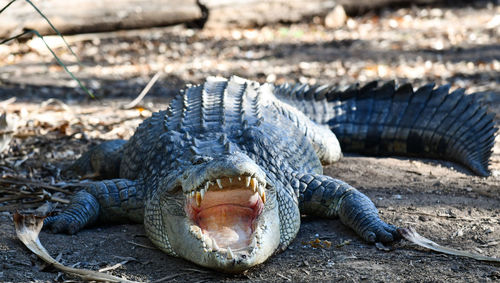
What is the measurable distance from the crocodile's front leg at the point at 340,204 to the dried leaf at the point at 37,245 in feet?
4.25

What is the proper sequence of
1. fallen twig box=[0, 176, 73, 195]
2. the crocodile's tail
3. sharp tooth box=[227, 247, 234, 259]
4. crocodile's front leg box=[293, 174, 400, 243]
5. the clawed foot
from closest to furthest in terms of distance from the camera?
sharp tooth box=[227, 247, 234, 259] < crocodile's front leg box=[293, 174, 400, 243] < the clawed foot < fallen twig box=[0, 176, 73, 195] < the crocodile's tail

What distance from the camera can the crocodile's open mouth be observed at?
278cm

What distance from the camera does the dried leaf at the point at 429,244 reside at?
9.45ft

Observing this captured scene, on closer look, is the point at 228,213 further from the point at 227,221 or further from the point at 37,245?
the point at 37,245

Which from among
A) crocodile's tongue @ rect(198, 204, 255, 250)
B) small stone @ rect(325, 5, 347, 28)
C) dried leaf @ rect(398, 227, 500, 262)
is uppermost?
small stone @ rect(325, 5, 347, 28)

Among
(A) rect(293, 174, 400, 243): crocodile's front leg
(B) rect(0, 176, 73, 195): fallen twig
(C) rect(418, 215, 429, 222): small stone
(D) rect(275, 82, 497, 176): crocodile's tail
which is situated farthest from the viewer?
(D) rect(275, 82, 497, 176): crocodile's tail

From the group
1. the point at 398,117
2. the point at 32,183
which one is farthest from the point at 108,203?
the point at 398,117

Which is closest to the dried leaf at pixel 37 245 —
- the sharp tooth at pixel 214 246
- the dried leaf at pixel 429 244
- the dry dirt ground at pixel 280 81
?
the dry dirt ground at pixel 280 81

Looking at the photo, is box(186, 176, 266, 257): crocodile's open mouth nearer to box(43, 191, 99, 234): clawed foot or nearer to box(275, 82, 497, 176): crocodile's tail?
box(43, 191, 99, 234): clawed foot

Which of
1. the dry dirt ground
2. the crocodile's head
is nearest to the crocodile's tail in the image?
the dry dirt ground

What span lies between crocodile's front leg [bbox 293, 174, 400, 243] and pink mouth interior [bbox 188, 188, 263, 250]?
69 centimetres

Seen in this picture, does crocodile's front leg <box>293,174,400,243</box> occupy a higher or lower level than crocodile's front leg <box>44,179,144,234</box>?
higher

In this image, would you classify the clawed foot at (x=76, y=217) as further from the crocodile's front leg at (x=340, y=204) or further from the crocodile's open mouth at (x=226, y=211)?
the crocodile's front leg at (x=340, y=204)

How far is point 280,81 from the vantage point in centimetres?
758
